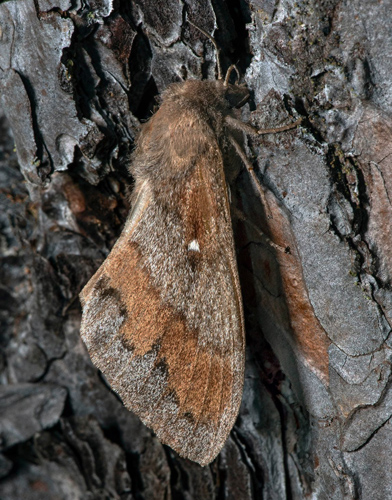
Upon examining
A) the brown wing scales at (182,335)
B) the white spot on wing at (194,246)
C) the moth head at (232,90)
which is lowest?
the brown wing scales at (182,335)

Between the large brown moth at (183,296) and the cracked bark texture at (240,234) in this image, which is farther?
the large brown moth at (183,296)

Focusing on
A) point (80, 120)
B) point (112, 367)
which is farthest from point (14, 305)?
point (80, 120)

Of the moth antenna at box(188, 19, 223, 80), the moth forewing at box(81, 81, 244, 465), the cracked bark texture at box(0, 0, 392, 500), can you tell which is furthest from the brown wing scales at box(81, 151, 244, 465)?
the moth antenna at box(188, 19, 223, 80)

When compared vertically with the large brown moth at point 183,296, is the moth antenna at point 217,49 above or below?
above

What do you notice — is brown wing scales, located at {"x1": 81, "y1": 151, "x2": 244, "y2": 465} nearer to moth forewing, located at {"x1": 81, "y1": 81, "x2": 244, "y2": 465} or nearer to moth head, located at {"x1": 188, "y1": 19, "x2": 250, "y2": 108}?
moth forewing, located at {"x1": 81, "y1": 81, "x2": 244, "y2": 465}

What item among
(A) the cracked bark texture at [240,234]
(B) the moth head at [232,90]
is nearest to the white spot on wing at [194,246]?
(A) the cracked bark texture at [240,234]

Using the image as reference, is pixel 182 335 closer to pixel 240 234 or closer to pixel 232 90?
pixel 240 234

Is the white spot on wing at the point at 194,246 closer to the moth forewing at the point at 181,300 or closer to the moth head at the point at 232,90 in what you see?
the moth forewing at the point at 181,300
